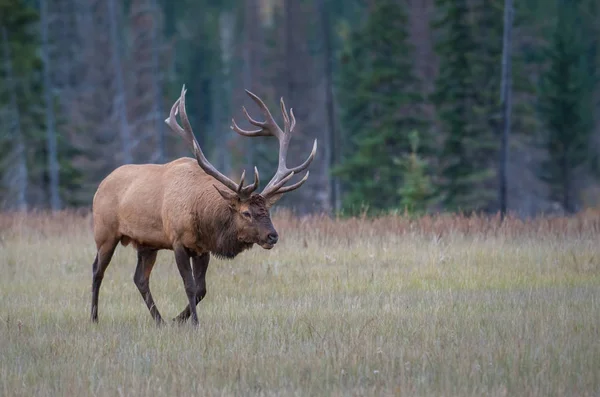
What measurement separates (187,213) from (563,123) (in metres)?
32.4

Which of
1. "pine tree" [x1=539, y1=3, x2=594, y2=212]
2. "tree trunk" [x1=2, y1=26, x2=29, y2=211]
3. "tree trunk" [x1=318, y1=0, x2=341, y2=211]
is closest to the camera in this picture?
"tree trunk" [x1=2, y1=26, x2=29, y2=211]

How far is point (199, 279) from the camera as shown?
10.0 metres

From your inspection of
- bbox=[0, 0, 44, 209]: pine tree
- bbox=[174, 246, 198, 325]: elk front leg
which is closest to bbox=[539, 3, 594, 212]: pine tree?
bbox=[0, 0, 44, 209]: pine tree

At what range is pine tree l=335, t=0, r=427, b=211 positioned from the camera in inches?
1318

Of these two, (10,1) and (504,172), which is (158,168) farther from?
(10,1)

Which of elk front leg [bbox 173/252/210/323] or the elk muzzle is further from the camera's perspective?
elk front leg [bbox 173/252/210/323]

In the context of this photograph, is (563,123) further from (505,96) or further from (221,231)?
(221,231)

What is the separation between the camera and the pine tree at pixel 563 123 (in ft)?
129

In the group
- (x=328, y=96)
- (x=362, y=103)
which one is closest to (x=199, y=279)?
(x=328, y=96)

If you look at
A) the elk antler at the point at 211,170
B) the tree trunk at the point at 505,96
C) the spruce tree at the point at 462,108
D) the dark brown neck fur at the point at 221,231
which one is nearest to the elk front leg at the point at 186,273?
the dark brown neck fur at the point at 221,231

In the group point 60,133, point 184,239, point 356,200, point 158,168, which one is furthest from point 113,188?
point 60,133

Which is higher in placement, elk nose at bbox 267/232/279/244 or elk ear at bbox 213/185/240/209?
elk ear at bbox 213/185/240/209

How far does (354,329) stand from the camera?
8.80 meters

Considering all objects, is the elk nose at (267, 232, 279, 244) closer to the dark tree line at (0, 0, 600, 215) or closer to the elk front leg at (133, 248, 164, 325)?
the elk front leg at (133, 248, 164, 325)
